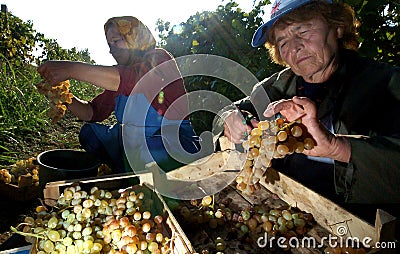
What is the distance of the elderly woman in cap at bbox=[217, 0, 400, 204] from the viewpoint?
5.14ft

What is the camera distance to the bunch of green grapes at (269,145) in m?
1.46

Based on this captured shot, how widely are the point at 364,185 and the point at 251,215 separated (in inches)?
21.3

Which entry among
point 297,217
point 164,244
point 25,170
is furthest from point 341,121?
point 25,170

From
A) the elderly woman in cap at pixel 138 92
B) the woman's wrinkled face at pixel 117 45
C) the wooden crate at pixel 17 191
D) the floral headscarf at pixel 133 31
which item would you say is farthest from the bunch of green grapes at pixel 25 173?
the floral headscarf at pixel 133 31

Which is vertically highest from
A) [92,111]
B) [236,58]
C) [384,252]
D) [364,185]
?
[236,58]

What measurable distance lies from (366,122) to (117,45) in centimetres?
200

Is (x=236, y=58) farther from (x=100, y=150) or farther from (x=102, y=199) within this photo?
(x=102, y=199)

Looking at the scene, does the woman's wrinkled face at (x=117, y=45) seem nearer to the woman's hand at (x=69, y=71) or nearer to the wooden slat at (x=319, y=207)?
the woman's hand at (x=69, y=71)

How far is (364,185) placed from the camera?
1624 millimetres

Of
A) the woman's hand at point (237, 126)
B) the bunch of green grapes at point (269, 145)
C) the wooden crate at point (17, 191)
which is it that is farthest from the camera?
the wooden crate at point (17, 191)

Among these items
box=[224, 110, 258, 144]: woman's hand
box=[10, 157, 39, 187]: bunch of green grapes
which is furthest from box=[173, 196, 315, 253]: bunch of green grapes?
box=[10, 157, 39, 187]: bunch of green grapes

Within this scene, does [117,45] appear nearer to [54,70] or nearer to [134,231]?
[54,70]

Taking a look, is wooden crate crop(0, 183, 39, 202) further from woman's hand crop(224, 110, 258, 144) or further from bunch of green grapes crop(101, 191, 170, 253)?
woman's hand crop(224, 110, 258, 144)

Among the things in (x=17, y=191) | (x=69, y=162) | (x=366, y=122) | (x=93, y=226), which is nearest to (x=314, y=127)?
(x=366, y=122)
